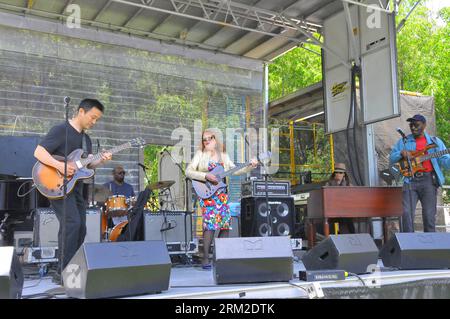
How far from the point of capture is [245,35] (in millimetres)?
11070

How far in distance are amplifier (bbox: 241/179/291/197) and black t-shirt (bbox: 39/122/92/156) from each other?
3.59m

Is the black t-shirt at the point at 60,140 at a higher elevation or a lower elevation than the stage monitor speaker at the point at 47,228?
higher

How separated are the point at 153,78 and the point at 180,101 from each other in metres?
0.75

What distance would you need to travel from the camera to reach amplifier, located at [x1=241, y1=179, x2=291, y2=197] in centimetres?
736

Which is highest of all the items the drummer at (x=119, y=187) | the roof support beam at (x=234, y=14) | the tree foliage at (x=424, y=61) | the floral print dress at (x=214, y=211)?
the tree foliage at (x=424, y=61)

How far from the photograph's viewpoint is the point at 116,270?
3.18 m

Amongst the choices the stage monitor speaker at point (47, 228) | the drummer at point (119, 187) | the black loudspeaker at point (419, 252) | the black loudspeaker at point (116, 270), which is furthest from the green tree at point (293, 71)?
the black loudspeaker at point (116, 270)

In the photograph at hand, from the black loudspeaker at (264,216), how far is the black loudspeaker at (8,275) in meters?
4.35

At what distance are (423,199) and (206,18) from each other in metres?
5.30

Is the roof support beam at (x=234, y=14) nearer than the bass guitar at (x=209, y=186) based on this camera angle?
No

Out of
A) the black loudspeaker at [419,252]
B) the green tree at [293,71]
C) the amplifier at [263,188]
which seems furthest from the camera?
the green tree at [293,71]

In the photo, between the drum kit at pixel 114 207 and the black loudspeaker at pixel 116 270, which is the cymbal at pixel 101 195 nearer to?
the drum kit at pixel 114 207

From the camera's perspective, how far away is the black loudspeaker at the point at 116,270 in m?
3.11

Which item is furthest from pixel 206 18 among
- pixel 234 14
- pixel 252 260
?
pixel 252 260
